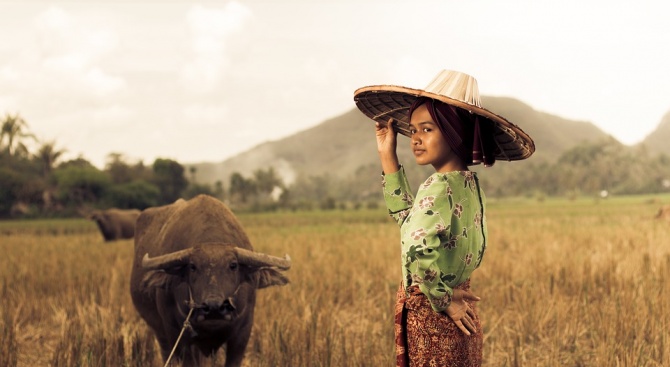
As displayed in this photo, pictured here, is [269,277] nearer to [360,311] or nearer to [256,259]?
[256,259]

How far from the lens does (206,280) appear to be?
140 inches

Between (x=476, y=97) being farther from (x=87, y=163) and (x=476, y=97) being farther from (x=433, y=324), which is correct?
(x=87, y=163)

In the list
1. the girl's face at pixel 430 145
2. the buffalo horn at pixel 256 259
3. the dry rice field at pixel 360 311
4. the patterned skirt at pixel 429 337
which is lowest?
the dry rice field at pixel 360 311

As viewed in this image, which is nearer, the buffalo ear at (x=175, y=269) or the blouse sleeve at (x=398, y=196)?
the blouse sleeve at (x=398, y=196)

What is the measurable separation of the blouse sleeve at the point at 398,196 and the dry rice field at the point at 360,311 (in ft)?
4.91

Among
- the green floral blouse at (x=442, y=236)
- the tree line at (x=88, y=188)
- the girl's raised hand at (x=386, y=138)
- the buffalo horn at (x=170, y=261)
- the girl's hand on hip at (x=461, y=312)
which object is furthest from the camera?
the tree line at (x=88, y=188)

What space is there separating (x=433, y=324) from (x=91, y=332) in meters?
3.17

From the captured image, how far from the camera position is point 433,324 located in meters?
2.07

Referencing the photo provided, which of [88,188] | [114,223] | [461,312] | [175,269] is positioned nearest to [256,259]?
[175,269]

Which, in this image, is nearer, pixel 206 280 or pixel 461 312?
pixel 461 312

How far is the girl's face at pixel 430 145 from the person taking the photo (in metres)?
2.07

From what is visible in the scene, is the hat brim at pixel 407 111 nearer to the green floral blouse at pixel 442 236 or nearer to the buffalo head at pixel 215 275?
the green floral blouse at pixel 442 236

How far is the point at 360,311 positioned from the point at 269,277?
2231mm

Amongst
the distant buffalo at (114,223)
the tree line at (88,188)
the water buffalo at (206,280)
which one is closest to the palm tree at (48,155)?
the tree line at (88,188)
